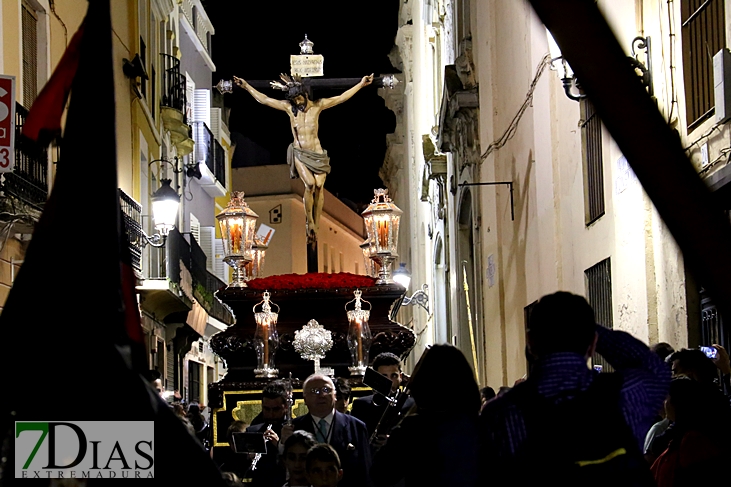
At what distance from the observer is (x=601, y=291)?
32.3 ft

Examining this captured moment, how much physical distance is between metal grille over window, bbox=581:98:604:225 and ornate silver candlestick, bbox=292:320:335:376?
10.7 ft

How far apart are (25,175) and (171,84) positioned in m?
13.2

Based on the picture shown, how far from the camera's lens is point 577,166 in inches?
410

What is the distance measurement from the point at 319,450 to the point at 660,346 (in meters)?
2.12

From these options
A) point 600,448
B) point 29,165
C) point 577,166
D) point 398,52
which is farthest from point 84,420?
point 398,52

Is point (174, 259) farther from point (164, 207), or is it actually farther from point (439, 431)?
point (439, 431)

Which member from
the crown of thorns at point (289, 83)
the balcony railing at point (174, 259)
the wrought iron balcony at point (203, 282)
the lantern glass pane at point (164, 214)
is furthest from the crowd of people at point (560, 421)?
the wrought iron balcony at point (203, 282)

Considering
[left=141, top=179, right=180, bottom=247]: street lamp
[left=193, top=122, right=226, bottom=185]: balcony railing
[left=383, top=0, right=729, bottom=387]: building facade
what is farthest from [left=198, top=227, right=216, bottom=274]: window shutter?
[left=141, top=179, right=180, bottom=247]: street lamp

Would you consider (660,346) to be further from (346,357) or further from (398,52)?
(398,52)

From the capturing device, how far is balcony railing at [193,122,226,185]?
93.6 feet

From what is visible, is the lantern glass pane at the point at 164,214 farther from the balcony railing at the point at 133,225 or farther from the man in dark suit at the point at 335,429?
the man in dark suit at the point at 335,429

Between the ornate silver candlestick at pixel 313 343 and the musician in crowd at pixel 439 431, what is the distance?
27.8 ft

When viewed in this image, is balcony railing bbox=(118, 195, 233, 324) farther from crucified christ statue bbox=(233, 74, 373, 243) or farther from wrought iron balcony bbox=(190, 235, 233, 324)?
crucified christ statue bbox=(233, 74, 373, 243)

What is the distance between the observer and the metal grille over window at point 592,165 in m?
9.56
